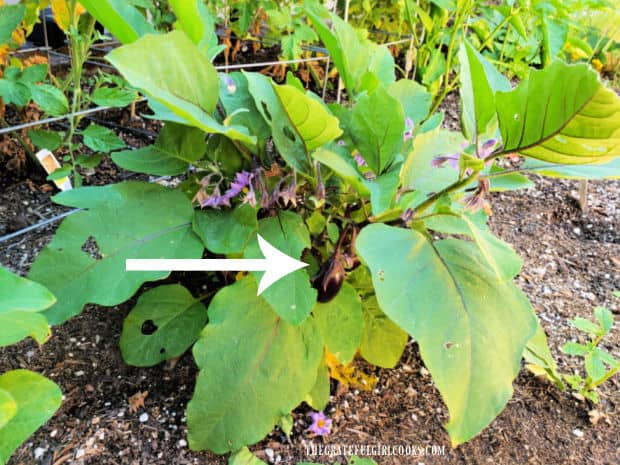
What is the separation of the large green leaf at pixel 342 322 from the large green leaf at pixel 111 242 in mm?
253

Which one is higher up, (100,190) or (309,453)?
(100,190)

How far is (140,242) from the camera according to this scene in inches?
34.1

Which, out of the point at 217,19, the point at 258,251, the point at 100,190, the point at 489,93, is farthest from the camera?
the point at 217,19

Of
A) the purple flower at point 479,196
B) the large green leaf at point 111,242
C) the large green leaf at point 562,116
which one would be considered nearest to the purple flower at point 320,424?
the large green leaf at point 111,242

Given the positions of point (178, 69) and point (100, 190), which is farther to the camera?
point (100, 190)

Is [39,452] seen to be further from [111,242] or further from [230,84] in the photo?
[230,84]

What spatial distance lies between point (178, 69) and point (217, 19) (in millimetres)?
1379

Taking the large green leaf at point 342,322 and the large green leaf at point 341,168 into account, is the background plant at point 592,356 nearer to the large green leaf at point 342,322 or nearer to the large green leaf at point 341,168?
the large green leaf at point 342,322

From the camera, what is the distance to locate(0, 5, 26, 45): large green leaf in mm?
1014

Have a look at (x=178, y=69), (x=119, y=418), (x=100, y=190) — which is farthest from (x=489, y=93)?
(x=119, y=418)

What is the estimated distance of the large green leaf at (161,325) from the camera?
93cm

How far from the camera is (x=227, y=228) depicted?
88 centimetres

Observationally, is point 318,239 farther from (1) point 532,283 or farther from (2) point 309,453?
(1) point 532,283

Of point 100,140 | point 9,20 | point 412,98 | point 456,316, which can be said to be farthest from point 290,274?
point 9,20
